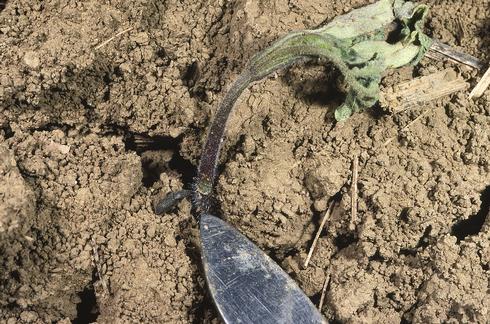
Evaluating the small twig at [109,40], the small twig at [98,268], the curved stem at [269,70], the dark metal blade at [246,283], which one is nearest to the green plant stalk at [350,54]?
the curved stem at [269,70]

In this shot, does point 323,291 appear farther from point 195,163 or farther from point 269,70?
point 269,70

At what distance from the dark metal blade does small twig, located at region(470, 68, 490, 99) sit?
3.02ft

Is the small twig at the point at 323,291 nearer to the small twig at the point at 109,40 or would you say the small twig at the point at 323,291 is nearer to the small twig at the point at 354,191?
the small twig at the point at 354,191

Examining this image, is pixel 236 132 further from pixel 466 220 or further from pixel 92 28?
pixel 466 220

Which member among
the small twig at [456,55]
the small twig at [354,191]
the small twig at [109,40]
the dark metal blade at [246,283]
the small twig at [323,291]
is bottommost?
the small twig at [323,291]

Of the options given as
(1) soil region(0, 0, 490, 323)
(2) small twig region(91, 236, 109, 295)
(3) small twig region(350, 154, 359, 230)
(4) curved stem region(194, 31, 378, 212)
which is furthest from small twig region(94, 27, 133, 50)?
(3) small twig region(350, 154, 359, 230)

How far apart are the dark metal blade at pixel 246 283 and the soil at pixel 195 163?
11 centimetres

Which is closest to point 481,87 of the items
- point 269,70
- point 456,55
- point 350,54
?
point 456,55

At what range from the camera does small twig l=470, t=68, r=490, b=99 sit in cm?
199

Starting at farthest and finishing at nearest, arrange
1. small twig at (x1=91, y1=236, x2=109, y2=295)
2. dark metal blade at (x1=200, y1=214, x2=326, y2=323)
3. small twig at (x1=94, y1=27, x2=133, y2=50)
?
1. small twig at (x1=94, y1=27, x2=133, y2=50)
2. small twig at (x1=91, y1=236, x2=109, y2=295)
3. dark metal blade at (x1=200, y1=214, x2=326, y2=323)

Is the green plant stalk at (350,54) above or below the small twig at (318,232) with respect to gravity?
above

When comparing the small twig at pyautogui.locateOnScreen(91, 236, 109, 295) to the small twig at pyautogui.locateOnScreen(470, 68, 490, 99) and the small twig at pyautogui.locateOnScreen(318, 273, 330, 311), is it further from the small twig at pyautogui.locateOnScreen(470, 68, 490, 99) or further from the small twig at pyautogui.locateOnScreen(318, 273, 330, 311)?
the small twig at pyautogui.locateOnScreen(470, 68, 490, 99)

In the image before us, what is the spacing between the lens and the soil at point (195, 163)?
190 centimetres

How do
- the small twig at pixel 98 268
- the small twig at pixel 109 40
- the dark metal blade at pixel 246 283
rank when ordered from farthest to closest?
the small twig at pixel 109 40
the small twig at pixel 98 268
the dark metal blade at pixel 246 283
